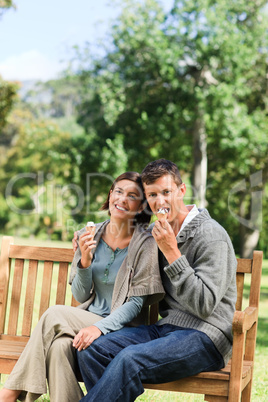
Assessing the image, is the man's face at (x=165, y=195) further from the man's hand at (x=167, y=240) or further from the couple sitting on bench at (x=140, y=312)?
the man's hand at (x=167, y=240)

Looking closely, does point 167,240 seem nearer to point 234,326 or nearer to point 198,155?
point 234,326

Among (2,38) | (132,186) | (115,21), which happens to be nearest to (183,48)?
(115,21)

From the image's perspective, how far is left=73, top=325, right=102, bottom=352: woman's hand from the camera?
2992mm

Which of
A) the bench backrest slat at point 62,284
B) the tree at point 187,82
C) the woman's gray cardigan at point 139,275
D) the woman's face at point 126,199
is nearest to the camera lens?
the woman's gray cardigan at point 139,275

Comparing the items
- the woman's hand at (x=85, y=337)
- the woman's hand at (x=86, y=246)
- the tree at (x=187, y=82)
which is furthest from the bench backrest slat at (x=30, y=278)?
the tree at (x=187, y=82)

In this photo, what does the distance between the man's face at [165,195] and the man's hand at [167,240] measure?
251 mm

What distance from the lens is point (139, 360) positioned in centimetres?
288

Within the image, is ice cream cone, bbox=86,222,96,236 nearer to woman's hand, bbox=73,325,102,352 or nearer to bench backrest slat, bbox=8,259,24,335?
woman's hand, bbox=73,325,102,352

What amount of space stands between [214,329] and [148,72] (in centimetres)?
1655

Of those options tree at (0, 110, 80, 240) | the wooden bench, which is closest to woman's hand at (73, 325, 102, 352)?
the wooden bench

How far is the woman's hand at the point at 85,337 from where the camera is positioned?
2.99 metres

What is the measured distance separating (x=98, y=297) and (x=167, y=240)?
29.5 inches

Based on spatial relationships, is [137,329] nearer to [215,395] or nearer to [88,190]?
[215,395]

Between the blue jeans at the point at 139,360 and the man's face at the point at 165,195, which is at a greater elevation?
the man's face at the point at 165,195
